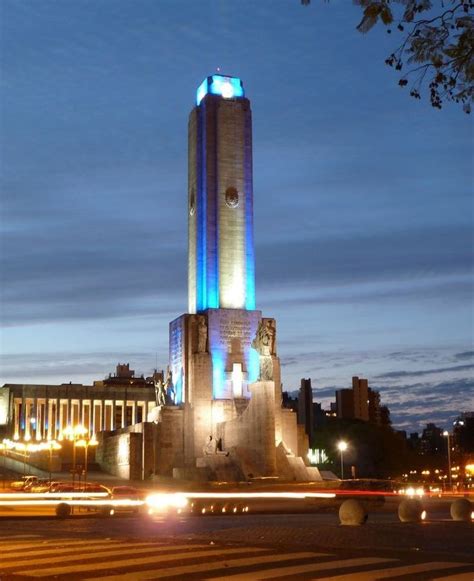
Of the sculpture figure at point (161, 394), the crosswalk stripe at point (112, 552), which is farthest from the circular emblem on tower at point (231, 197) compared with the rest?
the crosswalk stripe at point (112, 552)

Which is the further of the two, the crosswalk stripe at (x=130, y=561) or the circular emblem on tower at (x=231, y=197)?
the circular emblem on tower at (x=231, y=197)

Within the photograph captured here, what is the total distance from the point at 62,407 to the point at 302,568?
3113 inches

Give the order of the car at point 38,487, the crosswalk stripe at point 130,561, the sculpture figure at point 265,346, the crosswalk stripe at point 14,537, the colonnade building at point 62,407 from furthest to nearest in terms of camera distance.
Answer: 1. the colonnade building at point 62,407
2. the sculpture figure at point 265,346
3. the car at point 38,487
4. the crosswalk stripe at point 14,537
5. the crosswalk stripe at point 130,561

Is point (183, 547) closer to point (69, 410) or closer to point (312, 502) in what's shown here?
point (312, 502)

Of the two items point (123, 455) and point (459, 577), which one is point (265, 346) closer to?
point (123, 455)

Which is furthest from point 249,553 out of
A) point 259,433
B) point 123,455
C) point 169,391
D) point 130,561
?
point 169,391

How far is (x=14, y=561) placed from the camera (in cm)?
1387

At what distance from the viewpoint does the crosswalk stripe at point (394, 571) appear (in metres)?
11.7

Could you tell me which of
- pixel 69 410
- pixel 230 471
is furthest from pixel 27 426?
pixel 230 471

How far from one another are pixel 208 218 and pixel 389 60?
57254 millimetres

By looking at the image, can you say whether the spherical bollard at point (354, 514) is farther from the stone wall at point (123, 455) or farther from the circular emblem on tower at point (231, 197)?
the circular emblem on tower at point (231, 197)

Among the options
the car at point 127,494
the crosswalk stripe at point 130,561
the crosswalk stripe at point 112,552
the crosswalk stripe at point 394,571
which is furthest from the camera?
the car at point 127,494

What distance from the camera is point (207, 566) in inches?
506

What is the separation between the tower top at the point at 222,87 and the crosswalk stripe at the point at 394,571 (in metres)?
59.1
